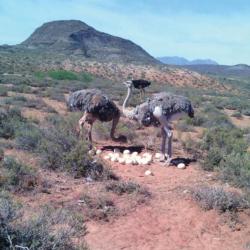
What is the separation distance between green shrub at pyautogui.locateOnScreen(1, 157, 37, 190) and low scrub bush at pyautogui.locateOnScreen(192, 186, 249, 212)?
8.25 ft

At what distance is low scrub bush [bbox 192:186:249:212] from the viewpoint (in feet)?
24.7

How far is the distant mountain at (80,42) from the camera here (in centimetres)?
8444

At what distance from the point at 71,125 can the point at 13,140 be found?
1.55 meters

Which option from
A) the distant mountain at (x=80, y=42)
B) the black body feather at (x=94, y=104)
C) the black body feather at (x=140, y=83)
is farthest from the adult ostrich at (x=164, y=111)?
the distant mountain at (x=80, y=42)

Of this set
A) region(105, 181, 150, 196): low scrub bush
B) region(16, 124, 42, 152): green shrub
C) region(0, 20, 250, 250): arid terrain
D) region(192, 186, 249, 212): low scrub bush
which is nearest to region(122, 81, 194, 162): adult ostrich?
region(0, 20, 250, 250): arid terrain

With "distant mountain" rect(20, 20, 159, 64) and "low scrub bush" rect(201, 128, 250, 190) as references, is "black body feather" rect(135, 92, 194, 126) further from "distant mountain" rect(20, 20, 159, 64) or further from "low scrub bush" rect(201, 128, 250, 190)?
"distant mountain" rect(20, 20, 159, 64)

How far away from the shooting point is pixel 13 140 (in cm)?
1135

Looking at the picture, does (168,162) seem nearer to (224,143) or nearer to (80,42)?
(224,143)

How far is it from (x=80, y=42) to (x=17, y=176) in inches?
3330

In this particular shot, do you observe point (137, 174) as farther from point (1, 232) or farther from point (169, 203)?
point (1, 232)

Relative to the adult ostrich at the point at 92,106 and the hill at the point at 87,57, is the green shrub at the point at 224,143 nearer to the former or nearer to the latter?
the adult ostrich at the point at 92,106

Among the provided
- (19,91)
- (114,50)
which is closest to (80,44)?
(114,50)

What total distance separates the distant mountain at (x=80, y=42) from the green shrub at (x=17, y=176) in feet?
233

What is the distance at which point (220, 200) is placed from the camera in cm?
756
